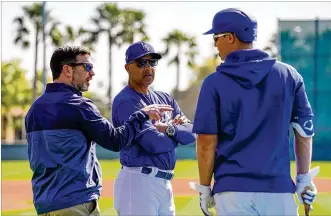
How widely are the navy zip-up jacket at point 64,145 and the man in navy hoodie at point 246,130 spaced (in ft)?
2.99

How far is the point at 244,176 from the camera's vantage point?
3.66 metres

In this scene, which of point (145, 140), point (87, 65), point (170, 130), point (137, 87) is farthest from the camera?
point (137, 87)

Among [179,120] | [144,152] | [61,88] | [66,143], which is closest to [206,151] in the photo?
[66,143]

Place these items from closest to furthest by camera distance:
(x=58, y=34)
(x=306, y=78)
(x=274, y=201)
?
(x=274, y=201) < (x=306, y=78) < (x=58, y=34)

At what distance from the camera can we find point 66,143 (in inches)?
172

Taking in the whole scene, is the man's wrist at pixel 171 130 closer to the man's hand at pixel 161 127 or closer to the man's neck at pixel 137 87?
the man's hand at pixel 161 127

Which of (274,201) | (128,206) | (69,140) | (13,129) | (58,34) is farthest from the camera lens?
(13,129)

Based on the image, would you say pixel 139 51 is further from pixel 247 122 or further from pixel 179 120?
pixel 247 122

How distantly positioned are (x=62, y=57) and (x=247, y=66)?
4.63ft

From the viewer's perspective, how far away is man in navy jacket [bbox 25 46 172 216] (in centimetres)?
436

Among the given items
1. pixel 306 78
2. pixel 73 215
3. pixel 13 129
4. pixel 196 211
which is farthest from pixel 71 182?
pixel 13 129

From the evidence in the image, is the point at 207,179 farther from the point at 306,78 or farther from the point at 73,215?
the point at 306,78

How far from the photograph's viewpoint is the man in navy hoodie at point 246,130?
3.66 metres

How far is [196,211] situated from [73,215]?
7479 mm
